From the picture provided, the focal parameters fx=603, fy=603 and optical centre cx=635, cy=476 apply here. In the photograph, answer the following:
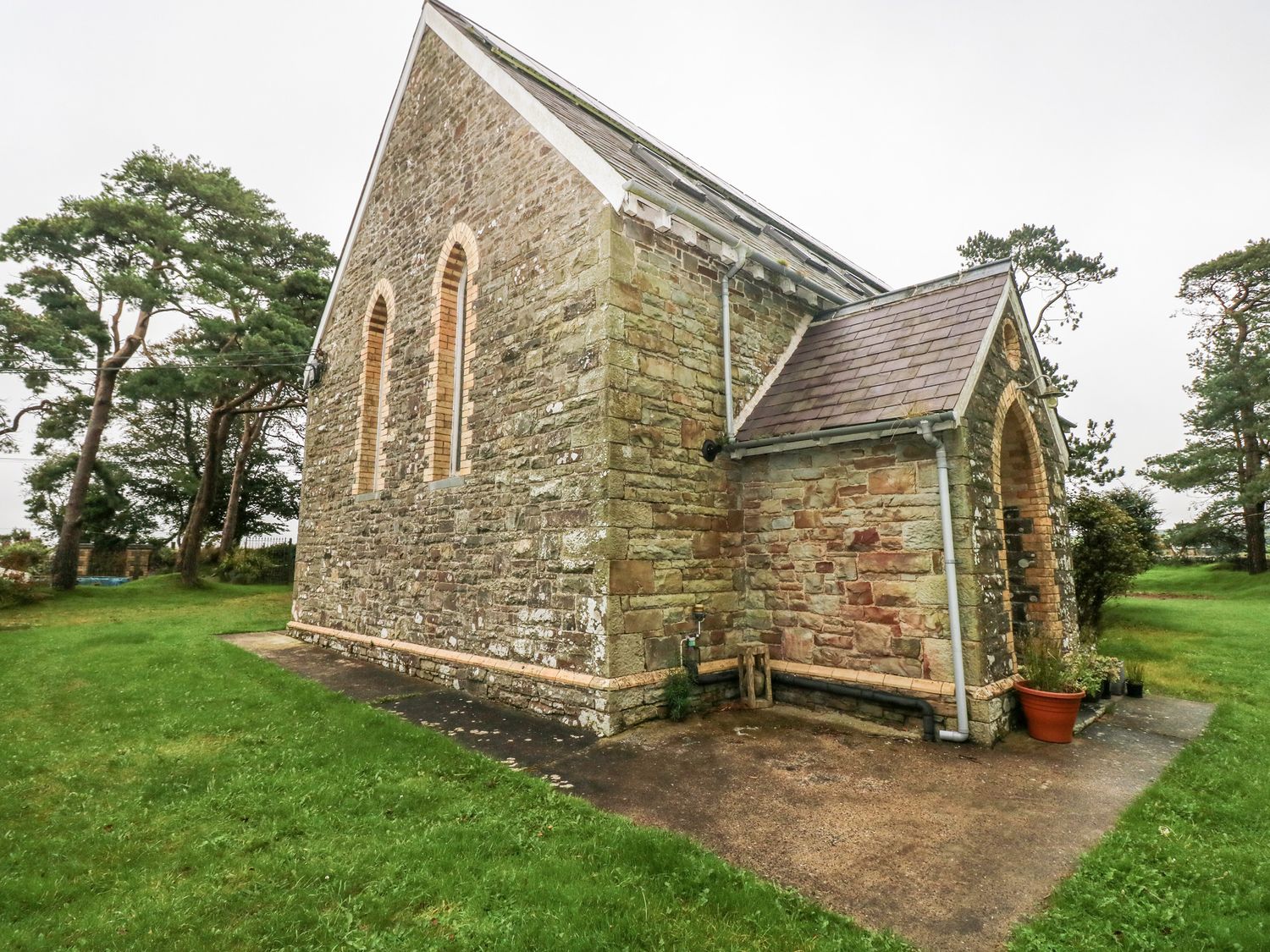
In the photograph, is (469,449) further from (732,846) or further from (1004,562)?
(1004,562)

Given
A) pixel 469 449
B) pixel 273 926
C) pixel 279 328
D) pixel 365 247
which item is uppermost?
pixel 279 328

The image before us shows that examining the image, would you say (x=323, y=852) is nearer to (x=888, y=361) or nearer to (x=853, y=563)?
(x=853, y=563)

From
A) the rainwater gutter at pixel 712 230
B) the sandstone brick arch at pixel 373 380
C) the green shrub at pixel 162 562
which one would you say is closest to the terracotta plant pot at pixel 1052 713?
the rainwater gutter at pixel 712 230

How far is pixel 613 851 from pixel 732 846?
2.48 feet

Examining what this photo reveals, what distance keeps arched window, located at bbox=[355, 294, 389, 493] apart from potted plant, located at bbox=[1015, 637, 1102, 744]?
32.9 feet

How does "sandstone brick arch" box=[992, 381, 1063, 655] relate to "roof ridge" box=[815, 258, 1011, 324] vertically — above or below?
below

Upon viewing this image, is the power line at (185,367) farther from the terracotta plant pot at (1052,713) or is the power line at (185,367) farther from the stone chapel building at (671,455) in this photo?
the terracotta plant pot at (1052,713)

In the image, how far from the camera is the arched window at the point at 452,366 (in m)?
8.66

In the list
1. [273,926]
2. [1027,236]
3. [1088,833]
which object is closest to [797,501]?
[1088,833]

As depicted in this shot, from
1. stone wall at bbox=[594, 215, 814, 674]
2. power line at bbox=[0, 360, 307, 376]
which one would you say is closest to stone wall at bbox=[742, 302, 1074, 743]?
stone wall at bbox=[594, 215, 814, 674]

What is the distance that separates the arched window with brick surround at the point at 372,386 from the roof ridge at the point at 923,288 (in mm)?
7654

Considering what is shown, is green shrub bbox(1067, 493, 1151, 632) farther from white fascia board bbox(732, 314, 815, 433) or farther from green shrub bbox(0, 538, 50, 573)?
green shrub bbox(0, 538, 50, 573)

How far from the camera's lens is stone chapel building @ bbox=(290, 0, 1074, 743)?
6246mm

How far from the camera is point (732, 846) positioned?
3.84 metres
